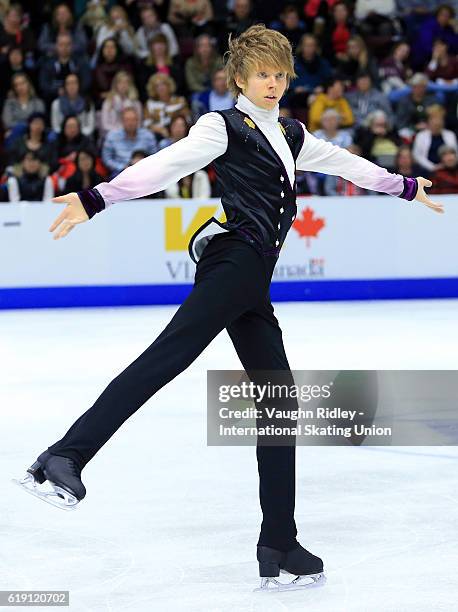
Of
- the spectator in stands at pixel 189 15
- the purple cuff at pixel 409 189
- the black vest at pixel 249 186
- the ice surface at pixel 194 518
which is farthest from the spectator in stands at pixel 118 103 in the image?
the black vest at pixel 249 186

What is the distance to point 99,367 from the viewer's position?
24.3ft

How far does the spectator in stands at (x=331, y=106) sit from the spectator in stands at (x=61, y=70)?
7.94ft

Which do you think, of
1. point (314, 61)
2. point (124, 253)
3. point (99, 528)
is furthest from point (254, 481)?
point (314, 61)

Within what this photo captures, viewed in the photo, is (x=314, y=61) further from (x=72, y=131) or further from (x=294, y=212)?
(x=294, y=212)

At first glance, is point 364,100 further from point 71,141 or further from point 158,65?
point 71,141

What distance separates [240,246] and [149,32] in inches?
416

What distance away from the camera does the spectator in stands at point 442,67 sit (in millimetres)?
13648

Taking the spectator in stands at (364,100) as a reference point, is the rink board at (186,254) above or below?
below

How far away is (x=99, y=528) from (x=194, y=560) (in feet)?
1.64

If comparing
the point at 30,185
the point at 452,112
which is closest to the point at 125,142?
the point at 30,185

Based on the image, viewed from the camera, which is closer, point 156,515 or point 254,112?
point 254,112

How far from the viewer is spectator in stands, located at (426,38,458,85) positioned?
13.6 m

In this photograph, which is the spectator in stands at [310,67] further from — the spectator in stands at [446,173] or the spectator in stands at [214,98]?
the spectator in stands at [446,173]

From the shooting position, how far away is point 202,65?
43.4 feet
